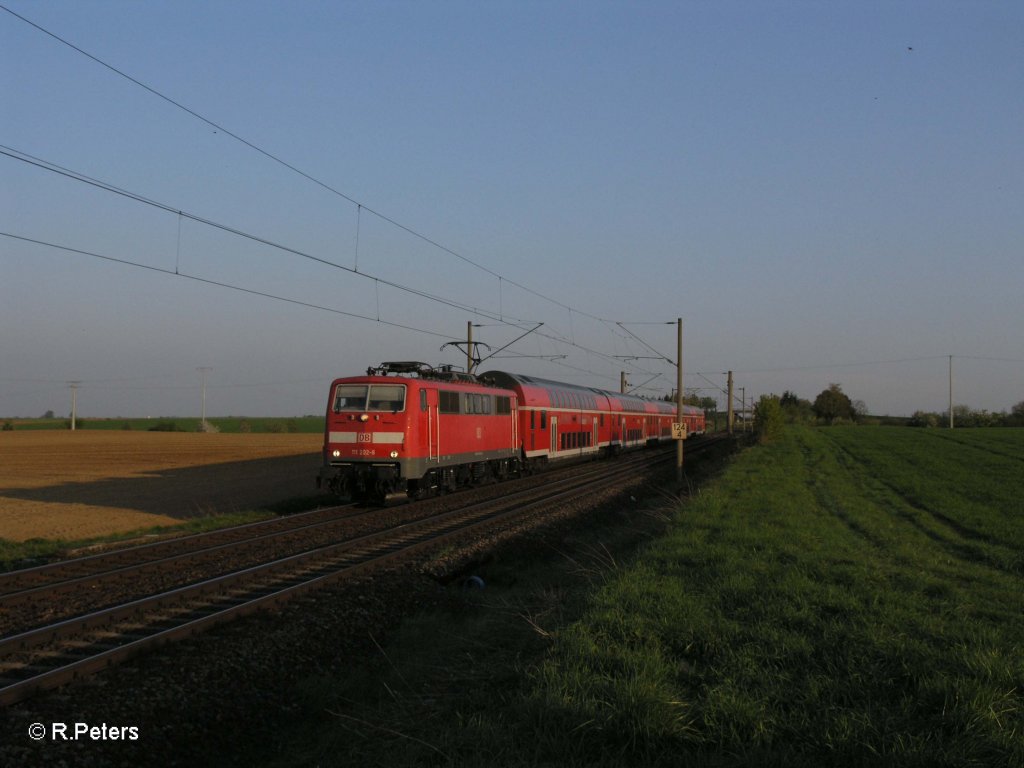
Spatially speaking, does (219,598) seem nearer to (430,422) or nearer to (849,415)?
(430,422)

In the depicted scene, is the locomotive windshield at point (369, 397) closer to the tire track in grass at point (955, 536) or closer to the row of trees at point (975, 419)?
the tire track in grass at point (955, 536)

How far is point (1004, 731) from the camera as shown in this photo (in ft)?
15.4

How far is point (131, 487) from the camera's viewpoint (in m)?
27.9

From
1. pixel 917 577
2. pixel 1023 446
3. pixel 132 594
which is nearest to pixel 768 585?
pixel 917 577

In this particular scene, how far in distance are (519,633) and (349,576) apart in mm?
4229

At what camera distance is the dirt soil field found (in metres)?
18.7

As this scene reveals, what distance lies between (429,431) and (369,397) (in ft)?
5.80

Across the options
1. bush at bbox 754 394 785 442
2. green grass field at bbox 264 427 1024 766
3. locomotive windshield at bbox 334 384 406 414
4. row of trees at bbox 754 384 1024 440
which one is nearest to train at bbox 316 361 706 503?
locomotive windshield at bbox 334 384 406 414

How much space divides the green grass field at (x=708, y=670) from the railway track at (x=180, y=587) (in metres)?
1.90

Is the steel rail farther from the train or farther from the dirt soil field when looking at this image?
the dirt soil field

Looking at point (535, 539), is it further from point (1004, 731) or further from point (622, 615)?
point (1004, 731)

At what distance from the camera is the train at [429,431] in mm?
19484

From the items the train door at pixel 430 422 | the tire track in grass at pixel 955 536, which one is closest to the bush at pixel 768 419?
the tire track in grass at pixel 955 536

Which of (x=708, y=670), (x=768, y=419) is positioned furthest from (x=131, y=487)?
(x=768, y=419)
